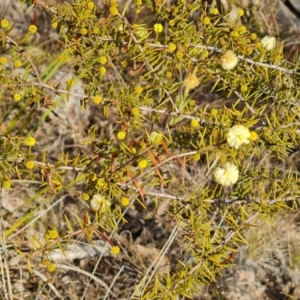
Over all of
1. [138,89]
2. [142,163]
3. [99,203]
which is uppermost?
[138,89]

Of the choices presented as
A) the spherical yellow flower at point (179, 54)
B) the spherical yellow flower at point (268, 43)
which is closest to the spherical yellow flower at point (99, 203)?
the spherical yellow flower at point (179, 54)

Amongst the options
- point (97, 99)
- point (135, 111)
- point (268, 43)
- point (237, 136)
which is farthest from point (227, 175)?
point (268, 43)

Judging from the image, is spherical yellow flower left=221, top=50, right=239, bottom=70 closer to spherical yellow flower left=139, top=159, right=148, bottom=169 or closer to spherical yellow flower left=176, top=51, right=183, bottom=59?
spherical yellow flower left=176, top=51, right=183, bottom=59

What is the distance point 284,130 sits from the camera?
4.70 ft

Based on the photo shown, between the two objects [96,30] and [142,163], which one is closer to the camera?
[142,163]

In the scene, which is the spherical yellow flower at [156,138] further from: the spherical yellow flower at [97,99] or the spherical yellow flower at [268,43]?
the spherical yellow flower at [268,43]

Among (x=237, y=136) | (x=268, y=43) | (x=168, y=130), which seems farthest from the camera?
(x=268, y=43)

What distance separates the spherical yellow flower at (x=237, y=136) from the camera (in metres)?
1.26

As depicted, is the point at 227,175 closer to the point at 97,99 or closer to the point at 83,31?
the point at 97,99

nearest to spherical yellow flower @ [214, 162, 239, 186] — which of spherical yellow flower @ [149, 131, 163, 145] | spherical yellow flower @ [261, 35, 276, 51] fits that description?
spherical yellow flower @ [149, 131, 163, 145]

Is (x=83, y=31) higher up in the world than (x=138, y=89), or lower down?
higher up

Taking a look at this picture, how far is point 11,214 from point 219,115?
121 cm

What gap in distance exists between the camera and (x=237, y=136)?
1.26 metres

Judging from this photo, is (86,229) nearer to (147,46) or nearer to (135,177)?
(135,177)
